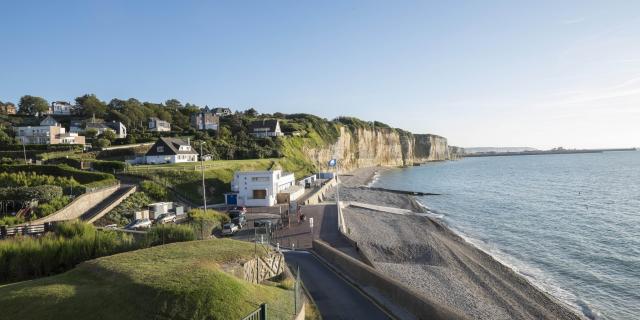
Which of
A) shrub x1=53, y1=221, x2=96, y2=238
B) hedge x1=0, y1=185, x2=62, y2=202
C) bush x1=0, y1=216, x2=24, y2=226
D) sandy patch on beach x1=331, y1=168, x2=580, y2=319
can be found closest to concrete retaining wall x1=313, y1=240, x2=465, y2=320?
sandy patch on beach x1=331, y1=168, x2=580, y2=319

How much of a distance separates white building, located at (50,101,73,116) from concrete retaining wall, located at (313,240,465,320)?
4627 inches

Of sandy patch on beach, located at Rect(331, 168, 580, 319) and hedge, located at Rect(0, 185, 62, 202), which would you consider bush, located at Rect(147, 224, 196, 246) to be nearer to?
sandy patch on beach, located at Rect(331, 168, 580, 319)

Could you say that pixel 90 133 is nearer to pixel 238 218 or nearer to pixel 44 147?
pixel 44 147

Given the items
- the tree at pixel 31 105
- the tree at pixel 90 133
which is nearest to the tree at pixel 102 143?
the tree at pixel 90 133

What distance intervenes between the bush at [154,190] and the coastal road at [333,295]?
25.6 metres

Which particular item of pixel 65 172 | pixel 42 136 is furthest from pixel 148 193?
pixel 42 136

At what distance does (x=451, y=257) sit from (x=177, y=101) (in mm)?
154226

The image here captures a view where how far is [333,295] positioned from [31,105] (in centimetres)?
11959

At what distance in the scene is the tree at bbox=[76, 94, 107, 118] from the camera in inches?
4092

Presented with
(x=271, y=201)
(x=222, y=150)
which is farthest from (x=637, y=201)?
(x=222, y=150)

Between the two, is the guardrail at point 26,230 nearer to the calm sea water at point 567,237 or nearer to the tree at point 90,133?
the calm sea water at point 567,237

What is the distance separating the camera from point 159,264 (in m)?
12.6

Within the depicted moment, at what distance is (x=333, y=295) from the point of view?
1636 centimetres

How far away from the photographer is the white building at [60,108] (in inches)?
4355
